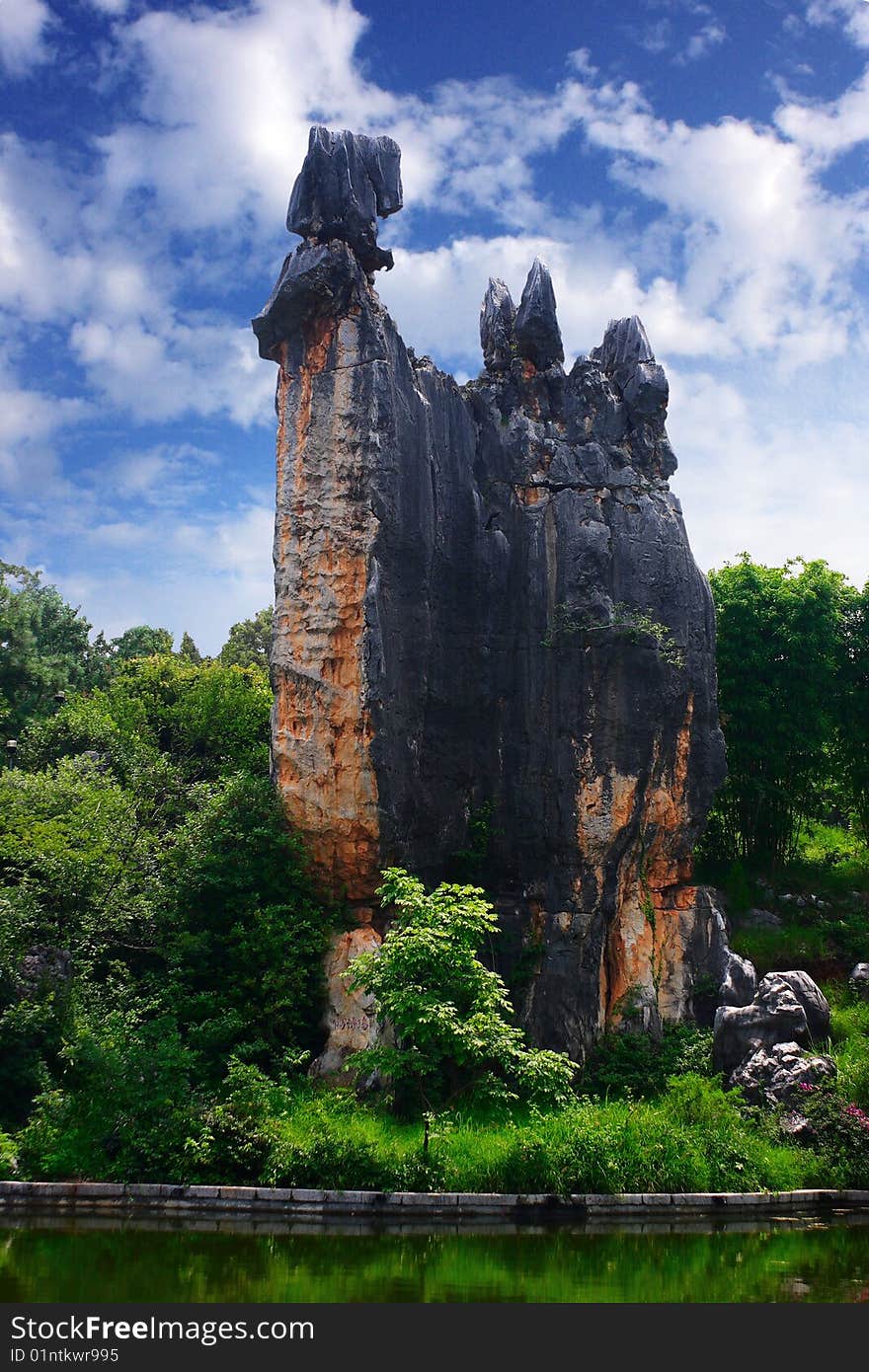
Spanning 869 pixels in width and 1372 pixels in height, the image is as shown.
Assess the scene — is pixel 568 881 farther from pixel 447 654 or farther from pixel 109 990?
pixel 109 990

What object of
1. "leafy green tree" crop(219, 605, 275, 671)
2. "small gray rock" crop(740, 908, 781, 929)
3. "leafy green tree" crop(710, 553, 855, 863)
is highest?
"leafy green tree" crop(219, 605, 275, 671)

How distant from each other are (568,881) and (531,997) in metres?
1.80

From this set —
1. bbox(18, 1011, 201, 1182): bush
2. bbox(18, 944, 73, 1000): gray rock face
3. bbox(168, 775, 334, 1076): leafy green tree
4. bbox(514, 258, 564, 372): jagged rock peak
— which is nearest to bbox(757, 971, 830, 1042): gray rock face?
bbox(168, 775, 334, 1076): leafy green tree

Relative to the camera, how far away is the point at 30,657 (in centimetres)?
2505

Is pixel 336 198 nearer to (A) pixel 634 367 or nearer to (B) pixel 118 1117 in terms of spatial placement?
(A) pixel 634 367

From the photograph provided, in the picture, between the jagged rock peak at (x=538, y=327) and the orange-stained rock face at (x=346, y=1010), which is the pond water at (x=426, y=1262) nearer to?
the orange-stained rock face at (x=346, y=1010)

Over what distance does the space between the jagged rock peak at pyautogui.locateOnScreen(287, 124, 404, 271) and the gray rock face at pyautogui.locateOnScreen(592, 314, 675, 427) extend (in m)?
4.70

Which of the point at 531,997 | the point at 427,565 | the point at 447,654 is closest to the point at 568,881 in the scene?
the point at 531,997

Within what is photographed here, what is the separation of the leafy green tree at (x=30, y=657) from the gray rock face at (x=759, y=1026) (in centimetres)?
1612

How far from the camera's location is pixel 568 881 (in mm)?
15891

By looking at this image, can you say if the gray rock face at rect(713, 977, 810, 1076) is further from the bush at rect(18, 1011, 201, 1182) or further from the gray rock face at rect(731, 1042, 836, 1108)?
the bush at rect(18, 1011, 201, 1182)

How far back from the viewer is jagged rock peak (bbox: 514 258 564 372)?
18047mm

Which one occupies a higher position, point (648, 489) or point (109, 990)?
point (648, 489)

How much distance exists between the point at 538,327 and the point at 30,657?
570 inches
